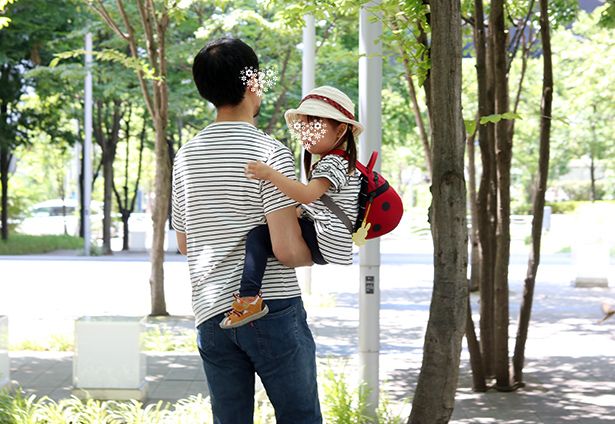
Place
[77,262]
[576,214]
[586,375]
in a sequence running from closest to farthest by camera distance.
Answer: [586,375]
[77,262]
[576,214]

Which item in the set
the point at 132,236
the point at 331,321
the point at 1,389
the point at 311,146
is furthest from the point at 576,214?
the point at 311,146

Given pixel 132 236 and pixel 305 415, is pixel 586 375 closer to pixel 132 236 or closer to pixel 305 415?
pixel 305 415

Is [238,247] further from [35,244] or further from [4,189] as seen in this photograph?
[4,189]

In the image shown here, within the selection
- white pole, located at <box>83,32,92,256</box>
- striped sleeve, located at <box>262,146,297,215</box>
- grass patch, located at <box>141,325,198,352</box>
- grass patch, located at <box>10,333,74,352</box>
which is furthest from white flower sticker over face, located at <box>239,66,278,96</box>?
white pole, located at <box>83,32,92,256</box>

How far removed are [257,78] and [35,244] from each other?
2310 cm

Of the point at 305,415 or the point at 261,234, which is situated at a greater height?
the point at 261,234

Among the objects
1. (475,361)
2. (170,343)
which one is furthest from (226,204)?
(170,343)

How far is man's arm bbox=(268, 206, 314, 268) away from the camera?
2.11 meters

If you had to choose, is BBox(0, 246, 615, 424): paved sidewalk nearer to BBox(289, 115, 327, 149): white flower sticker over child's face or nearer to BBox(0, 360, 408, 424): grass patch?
BBox(0, 360, 408, 424): grass patch

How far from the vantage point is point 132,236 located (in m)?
24.4

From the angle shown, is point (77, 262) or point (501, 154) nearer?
point (501, 154)

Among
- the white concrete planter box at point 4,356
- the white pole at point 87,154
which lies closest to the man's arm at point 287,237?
the white concrete planter box at point 4,356

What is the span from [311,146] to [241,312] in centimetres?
63

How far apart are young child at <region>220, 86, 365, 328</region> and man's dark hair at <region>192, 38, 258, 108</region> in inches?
9.9
